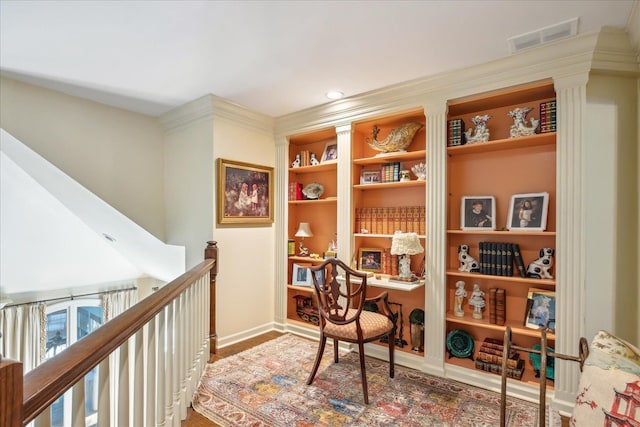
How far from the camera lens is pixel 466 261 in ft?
9.04

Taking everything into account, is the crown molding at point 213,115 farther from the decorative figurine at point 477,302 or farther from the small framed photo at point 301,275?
the decorative figurine at point 477,302

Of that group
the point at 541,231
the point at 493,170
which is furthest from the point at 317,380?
the point at 493,170

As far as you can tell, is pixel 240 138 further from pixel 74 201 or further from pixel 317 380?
pixel 317 380

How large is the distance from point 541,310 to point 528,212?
2.37ft

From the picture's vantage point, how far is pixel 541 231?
93.0 inches

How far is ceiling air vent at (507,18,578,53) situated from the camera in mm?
1986

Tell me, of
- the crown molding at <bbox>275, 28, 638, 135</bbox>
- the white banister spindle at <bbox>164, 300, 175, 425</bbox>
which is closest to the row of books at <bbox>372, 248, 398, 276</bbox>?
the crown molding at <bbox>275, 28, 638, 135</bbox>

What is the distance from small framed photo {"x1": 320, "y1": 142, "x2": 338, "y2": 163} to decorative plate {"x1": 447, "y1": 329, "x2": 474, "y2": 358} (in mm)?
2017

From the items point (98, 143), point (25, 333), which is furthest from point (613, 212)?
point (25, 333)

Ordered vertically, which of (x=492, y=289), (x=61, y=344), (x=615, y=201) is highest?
(x=615, y=201)

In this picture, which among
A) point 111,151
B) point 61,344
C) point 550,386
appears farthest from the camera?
point 61,344

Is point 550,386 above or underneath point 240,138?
underneath

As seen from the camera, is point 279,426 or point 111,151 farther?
point 111,151

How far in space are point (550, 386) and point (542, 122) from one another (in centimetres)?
188
